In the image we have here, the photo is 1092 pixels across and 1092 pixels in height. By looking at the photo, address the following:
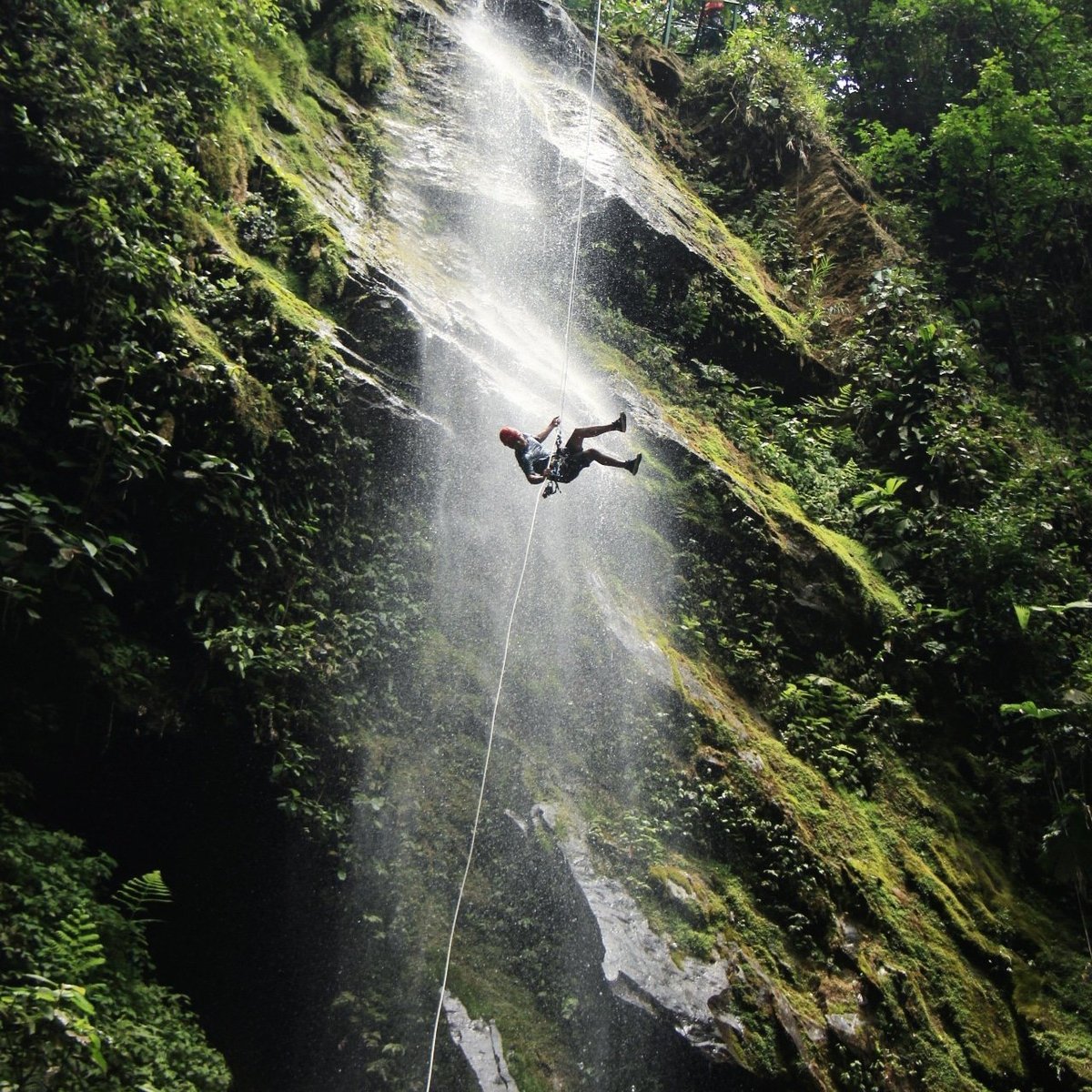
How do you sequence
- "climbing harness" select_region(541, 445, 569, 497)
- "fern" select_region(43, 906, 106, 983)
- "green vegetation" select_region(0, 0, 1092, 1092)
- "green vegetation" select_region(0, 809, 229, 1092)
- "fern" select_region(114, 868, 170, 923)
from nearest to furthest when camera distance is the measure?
"green vegetation" select_region(0, 809, 229, 1092), "fern" select_region(43, 906, 106, 983), "fern" select_region(114, 868, 170, 923), "green vegetation" select_region(0, 0, 1092, 1092), "climbing harness" select_region(541, 445, 569, 497)

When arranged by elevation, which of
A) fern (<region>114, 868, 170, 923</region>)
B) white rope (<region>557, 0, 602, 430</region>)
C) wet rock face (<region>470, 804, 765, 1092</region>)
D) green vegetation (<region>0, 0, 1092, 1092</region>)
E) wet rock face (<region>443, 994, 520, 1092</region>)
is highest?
white rope (<region>557, 0, 602, 430</region>)

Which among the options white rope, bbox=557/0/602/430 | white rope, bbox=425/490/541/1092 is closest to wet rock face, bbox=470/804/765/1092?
white rope, bbox=425/490/541/1092

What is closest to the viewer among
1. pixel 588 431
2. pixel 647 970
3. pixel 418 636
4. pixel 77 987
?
pixel 77 987

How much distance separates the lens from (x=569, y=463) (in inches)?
311

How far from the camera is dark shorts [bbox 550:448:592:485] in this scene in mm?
7844

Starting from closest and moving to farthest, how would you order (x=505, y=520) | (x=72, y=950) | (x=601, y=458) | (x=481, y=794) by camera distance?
(x=72, y=950)
(x=481, y=794)
(x=601, y=458)
(x=505, y=520)

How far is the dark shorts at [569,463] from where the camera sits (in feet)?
25.7

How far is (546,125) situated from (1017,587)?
9442mm

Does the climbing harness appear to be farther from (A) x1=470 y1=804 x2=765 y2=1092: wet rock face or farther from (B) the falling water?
(A) x1=470 y1=804 x2=765 y2=1092: wet rock face

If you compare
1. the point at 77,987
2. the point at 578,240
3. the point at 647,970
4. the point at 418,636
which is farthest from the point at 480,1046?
the point at 578,240

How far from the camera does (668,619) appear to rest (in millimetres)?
8781

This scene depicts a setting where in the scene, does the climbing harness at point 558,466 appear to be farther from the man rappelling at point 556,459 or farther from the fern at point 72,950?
the fern at point 72,950

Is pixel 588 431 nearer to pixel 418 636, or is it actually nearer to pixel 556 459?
pixel 556 459

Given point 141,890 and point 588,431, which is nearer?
point 141,890
